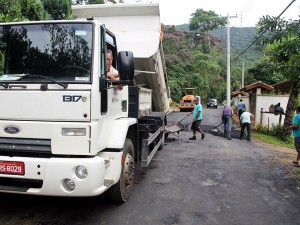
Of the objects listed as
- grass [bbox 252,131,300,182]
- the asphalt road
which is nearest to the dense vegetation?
grass [bbox 252,131,300,182]

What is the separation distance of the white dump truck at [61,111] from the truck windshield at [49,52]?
0.04 feet

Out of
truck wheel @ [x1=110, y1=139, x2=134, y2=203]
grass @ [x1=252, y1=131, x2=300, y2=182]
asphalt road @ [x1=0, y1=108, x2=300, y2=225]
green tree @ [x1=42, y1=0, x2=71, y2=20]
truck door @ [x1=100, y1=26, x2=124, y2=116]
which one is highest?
green tree @ [x1=42, y1=0, x2=71, y2=20]

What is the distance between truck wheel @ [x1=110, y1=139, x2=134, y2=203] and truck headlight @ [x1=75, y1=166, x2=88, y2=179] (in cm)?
89

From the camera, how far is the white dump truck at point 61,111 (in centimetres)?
367

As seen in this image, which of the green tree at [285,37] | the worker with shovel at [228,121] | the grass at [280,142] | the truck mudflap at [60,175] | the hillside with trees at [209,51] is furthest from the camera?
the worker with shovel at [228,121]

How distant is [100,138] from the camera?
3.93 meters

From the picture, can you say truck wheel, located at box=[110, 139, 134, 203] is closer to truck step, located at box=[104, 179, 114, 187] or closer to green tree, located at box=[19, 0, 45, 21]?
truck step, located at box=[104, 179, 114, 187]

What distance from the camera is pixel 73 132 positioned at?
371 cm

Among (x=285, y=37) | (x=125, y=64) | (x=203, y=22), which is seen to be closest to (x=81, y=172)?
(x=125, y=64)

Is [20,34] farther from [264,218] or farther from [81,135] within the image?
[264,218]

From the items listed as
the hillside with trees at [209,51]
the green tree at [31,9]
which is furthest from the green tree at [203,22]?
the green tree at [31,9]

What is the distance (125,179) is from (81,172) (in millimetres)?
1184

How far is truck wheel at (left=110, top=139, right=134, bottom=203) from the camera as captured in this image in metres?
4.59

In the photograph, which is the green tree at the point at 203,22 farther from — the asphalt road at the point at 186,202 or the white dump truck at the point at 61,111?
the white dump truck at the point at 61,111
